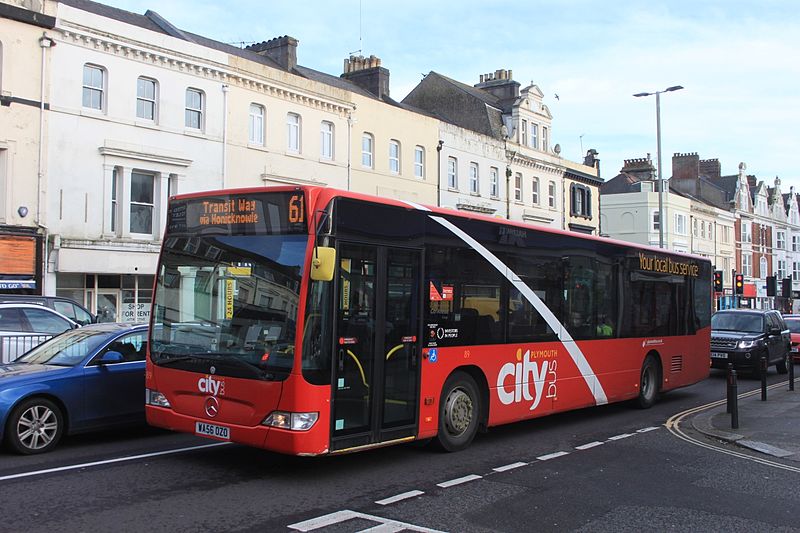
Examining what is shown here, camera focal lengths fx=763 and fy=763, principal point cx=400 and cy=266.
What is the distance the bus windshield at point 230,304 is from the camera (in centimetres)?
763

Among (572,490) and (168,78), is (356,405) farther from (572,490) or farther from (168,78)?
(168,78)

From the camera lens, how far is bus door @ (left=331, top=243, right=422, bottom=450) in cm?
786

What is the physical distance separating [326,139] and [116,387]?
23.3 m

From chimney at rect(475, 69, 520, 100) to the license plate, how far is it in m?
39.7

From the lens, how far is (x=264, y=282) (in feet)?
25.7

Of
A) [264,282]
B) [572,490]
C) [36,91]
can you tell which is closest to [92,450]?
[264,282]

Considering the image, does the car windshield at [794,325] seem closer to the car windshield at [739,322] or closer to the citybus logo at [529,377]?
the car windshield at [739,322]

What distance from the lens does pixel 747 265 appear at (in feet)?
242

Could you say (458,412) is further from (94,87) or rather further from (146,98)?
(146,98)

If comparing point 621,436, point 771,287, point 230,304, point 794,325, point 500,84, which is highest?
point 500,84

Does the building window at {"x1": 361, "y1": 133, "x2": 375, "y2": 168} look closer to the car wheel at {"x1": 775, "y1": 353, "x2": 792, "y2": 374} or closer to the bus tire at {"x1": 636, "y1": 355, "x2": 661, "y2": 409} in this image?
the car wheel at {"x1": 775, "y1": 353, "x2": 792, "y2": 374}

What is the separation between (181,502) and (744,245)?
246 feet

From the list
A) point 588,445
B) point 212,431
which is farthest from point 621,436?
point 212,431

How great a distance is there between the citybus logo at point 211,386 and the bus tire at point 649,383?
28.9 ft
